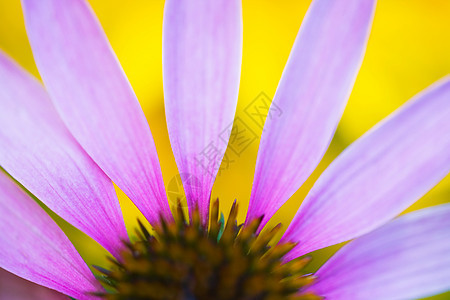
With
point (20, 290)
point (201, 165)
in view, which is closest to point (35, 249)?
point (20, 290)

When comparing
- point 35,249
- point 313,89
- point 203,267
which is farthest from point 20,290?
point 313,89

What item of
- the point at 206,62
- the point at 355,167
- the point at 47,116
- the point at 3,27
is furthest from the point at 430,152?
the point at 3,27

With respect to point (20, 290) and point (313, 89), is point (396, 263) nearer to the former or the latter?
point (313, 89)

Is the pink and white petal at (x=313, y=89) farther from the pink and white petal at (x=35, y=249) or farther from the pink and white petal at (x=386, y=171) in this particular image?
the pink and white petal at (x=35, y=249)

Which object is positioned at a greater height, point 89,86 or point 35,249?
point 89,86

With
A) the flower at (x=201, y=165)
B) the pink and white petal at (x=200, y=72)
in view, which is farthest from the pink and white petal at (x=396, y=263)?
the pink and white petal at (x=200, y=72)

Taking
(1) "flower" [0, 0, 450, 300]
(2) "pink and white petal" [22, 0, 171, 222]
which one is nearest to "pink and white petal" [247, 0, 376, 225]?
(1) "flower" [0, 0, 450, 300]

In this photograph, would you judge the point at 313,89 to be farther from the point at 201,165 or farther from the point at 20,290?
the point at 20,290
